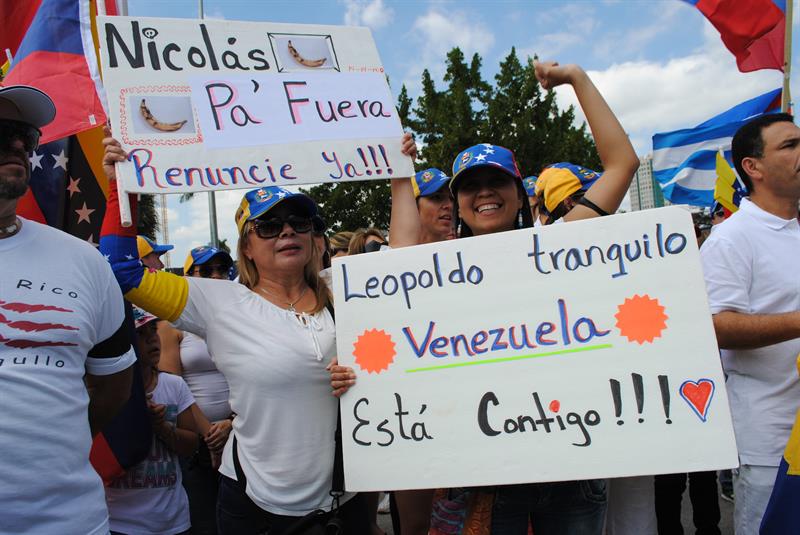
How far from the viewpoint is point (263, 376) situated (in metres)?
1.96

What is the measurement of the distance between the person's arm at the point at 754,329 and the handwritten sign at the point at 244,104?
138cm

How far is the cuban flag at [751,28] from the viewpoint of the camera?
14.2 ft

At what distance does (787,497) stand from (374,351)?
58.5 inches

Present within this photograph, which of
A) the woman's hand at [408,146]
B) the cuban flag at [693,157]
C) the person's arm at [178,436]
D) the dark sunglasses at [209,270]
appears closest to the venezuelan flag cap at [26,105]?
the woman's hand at [408,146]

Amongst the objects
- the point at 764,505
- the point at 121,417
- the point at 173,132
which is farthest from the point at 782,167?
the point at 121,417

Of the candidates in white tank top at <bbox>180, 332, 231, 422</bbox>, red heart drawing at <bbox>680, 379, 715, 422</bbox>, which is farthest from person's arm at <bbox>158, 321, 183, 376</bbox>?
red heart drawing at <bbox>680, 379, 715, 422</bbox>

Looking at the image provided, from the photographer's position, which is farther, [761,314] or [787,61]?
[787,61]

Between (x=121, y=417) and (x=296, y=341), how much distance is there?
0.95 m

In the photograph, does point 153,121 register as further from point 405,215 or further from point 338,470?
point 338,470

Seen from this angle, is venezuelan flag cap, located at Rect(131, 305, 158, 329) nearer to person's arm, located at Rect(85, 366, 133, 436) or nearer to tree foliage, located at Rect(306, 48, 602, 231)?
person's arm, located at Rect(85, 366, 133, 436)

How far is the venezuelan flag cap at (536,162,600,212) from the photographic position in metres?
3.69

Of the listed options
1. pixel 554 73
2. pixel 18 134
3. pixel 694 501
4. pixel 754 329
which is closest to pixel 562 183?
pixel 554 73

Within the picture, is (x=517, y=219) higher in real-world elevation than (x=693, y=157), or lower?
lower

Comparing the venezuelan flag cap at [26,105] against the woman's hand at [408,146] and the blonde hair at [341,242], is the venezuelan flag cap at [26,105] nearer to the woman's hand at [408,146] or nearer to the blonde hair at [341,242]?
the woman's hand at [408,146]
